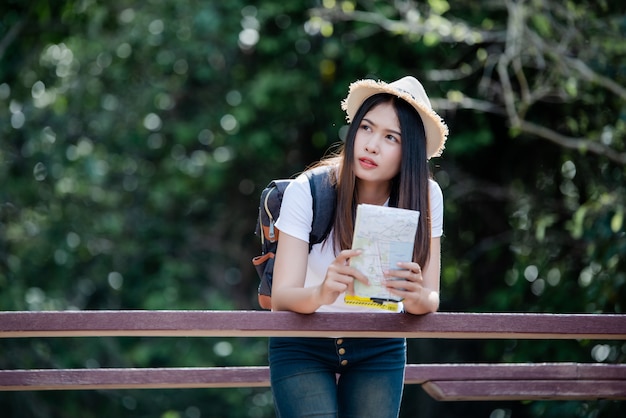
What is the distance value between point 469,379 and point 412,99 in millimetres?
1070

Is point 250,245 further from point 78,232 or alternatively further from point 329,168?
point 329,168

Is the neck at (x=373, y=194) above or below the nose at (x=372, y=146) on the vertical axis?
below

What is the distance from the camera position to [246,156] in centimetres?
794

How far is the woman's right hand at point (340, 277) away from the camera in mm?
2254

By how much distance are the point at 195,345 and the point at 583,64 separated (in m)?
3.58

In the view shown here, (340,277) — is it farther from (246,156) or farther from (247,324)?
(246,156)

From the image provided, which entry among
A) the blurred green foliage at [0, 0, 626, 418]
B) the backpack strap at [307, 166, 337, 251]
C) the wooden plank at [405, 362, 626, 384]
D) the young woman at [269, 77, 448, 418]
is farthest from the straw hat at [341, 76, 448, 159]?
the blurred green foliage at [0, 0, 626, 418]

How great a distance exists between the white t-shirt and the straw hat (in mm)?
114

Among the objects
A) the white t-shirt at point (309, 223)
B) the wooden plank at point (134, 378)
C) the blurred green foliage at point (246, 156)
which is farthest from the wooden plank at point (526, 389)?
the blurred green foliage at point (246, 156)

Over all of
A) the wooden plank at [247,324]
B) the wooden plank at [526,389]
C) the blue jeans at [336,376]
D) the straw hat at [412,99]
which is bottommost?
the wooden plank at [526,389]

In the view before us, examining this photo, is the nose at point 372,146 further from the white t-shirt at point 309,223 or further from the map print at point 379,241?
the map print at point 379,241

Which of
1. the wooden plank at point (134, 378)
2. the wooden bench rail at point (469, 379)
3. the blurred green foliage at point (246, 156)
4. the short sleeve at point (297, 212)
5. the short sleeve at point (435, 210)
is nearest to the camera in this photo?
the short sleeve at point (297, 212)

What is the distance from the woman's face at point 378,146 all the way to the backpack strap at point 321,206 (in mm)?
79

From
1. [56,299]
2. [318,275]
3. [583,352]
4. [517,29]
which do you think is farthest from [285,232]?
[56,299]
